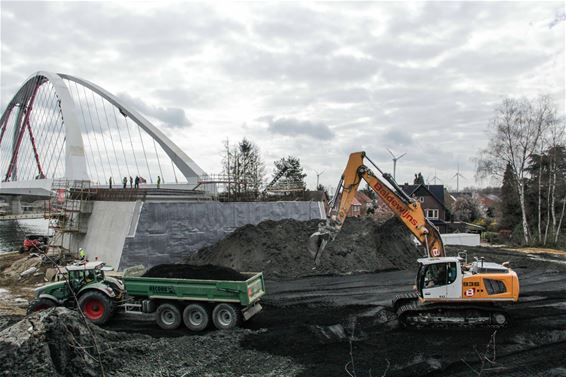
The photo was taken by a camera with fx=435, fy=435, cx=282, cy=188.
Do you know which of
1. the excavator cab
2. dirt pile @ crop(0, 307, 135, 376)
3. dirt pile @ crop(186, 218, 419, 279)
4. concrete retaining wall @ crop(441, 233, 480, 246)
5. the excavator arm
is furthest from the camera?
concrete retaining wall @ crop(441, 233, 480, 246)

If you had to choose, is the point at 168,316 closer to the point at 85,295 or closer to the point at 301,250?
the point at 85,295

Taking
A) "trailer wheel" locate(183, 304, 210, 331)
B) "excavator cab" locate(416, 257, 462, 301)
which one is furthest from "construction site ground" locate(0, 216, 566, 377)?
"excavator cab" locate(416, 257, 462, 301)

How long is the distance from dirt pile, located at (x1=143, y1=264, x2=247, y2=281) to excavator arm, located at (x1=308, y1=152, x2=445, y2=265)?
12.2 feet

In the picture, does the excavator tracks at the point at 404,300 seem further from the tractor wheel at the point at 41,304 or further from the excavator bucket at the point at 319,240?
the tractor wheel at the point at 41,304

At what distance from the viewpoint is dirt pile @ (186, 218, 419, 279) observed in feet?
67.1

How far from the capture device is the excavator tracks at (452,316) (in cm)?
1153

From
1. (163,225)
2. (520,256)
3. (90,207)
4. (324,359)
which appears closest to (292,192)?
(163,225)

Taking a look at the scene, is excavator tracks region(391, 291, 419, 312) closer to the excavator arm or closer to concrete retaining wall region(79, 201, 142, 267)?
the excavator arm

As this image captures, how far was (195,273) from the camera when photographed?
40.6 feet

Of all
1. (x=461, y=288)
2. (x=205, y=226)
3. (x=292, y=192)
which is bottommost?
(x=461, y=288)

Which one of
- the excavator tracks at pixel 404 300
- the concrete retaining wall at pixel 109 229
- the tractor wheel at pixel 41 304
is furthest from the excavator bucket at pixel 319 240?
the concrete retaining wall at pixel 109 229

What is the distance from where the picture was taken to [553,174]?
1283 inches

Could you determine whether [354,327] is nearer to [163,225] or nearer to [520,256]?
[163,225]

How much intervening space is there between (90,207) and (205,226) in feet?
25.5
